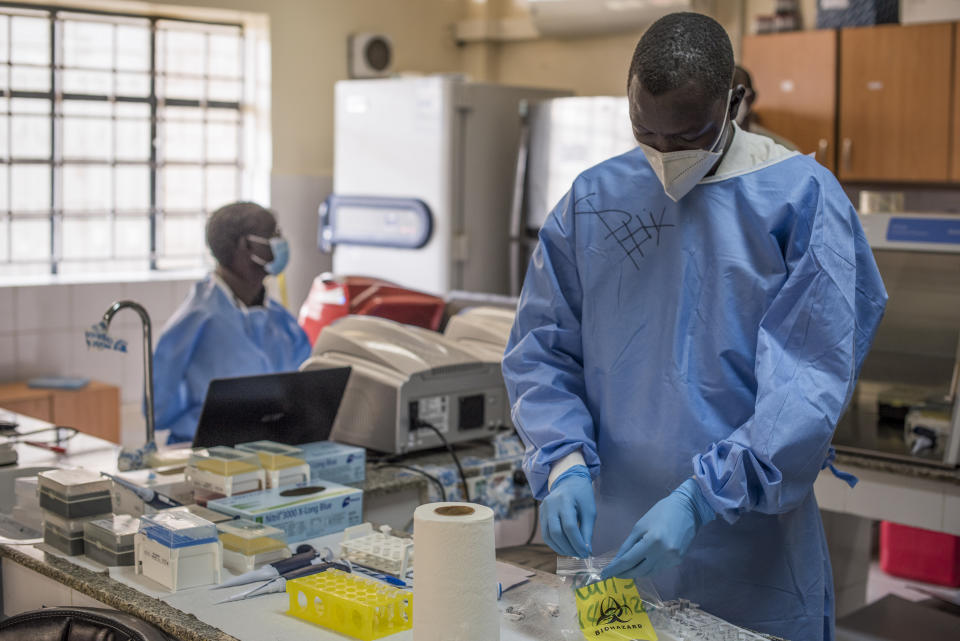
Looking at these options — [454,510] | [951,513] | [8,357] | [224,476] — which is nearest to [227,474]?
[224,476]

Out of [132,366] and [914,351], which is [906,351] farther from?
[132,366]

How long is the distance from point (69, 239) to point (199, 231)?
66 centimetres

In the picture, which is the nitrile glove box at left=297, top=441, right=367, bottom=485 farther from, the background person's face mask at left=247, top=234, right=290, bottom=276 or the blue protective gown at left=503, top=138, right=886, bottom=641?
the background person's face mask at left=247, top=234, right=290, bottom=276

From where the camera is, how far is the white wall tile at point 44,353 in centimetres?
463

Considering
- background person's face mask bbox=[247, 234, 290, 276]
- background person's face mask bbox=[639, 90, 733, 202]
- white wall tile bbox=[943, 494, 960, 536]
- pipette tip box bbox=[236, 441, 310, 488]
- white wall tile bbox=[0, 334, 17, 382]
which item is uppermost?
background person's face mask bbox=[639, 90, 733, 202]

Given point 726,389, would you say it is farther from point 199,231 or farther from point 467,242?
point 199,231

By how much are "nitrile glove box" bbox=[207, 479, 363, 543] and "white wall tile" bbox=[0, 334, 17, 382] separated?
302 centimetres

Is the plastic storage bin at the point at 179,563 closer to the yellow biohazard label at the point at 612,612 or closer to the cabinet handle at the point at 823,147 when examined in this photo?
the yellow biohazard label at the point at 612,612

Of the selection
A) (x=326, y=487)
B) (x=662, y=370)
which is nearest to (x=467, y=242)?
(x=326, y=487)

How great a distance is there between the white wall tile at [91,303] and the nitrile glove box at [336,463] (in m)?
2.82

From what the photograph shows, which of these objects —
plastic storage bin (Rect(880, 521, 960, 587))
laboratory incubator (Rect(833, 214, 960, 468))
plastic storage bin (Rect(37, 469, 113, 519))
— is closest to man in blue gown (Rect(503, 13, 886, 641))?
plastic storage bin (Rect(37, 469, 113, 519))

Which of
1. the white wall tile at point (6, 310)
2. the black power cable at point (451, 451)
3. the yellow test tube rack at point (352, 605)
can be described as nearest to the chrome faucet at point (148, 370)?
the black power cable at point (451, 451)

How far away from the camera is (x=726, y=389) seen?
1598mm

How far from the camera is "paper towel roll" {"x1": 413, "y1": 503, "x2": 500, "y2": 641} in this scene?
4.22 feet
